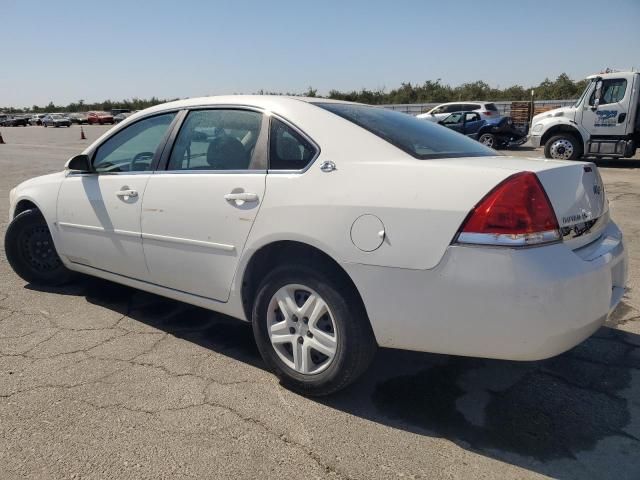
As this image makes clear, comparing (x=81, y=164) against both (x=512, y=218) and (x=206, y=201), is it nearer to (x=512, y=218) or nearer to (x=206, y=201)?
(x=206, y=201)

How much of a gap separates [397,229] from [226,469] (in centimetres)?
124

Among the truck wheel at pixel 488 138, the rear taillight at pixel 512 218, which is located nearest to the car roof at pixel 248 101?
the rear taillight at pixel 512 218

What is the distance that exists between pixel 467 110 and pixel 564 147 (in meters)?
5.92

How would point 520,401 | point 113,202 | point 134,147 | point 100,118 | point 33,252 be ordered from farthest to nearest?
point 100,118 → point 33,252 → point 134,147 → point 113,202 → point 520,401

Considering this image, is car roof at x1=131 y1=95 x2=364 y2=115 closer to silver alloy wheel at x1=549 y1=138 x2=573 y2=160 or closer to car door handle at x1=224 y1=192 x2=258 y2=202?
car door handle at x1=224 y1=192 x2=258 y2=202

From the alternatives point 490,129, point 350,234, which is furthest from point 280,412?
point 490,129

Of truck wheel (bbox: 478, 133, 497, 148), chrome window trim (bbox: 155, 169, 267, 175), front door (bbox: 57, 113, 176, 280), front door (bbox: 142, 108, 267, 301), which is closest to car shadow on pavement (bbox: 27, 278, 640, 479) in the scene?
front door (bbox: 142, 108, 267, 301)

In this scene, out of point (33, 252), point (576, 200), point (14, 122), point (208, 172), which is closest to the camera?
point (576, 200)

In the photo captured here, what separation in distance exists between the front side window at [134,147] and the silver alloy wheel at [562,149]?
1230cm

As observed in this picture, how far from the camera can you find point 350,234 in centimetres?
231

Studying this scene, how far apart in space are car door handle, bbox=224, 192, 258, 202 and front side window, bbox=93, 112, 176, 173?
89 centimetres

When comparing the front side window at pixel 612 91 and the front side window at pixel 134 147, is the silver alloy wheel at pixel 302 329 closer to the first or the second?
the front side window at pixel 134 147

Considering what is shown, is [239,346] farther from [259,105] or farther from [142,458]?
[259,105]

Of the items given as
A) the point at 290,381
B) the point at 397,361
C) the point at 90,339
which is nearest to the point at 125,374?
the point at 90,339
